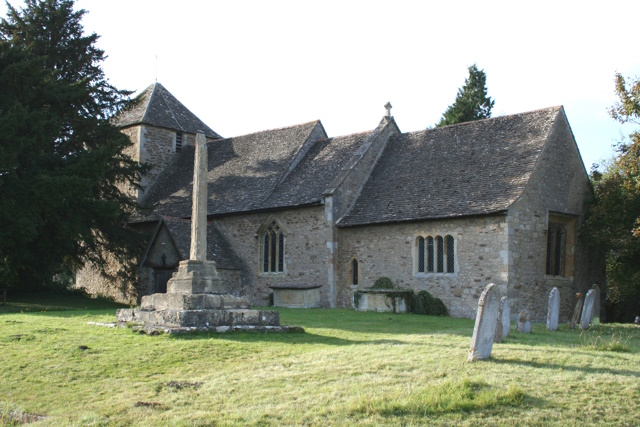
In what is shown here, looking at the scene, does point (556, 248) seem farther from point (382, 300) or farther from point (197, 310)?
point (197, 310)

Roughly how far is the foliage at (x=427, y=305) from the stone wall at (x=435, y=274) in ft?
0.99

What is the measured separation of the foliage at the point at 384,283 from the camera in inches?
984

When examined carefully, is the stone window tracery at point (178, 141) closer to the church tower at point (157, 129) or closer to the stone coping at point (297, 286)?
the church tower at point (157, 129)

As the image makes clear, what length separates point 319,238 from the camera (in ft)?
88.8

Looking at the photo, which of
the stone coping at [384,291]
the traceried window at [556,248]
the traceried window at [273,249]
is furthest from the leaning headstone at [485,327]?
the traceried window at [273,249]

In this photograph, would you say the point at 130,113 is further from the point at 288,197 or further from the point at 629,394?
the point at 629,394

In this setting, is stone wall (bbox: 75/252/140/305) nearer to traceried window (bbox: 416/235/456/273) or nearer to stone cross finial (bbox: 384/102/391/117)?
traceried window (bbox: 416/235/456/273)

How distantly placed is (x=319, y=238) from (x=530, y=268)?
325 inches

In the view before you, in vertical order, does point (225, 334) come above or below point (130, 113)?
below

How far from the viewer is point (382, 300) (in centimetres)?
2414

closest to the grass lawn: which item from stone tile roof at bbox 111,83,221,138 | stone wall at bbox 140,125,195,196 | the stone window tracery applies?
stone wall at bbox 140,125,195,196

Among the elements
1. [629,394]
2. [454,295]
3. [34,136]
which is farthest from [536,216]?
[34,136]

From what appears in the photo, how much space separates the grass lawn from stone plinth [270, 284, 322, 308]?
11.3 m

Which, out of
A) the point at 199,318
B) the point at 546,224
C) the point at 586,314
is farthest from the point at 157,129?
the point at 586,314
